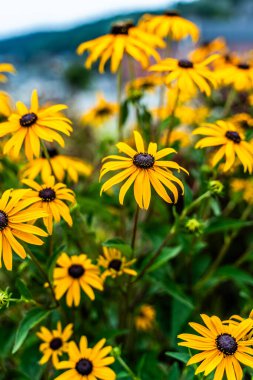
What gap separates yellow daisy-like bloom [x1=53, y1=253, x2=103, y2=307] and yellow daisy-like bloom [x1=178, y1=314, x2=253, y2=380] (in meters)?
0.32

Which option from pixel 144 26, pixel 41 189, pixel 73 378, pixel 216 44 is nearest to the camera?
pixel 73 378

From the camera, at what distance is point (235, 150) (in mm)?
1059

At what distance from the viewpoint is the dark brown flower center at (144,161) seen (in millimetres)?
886

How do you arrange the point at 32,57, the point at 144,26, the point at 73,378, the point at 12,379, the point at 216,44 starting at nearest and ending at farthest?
the point at 73,378 → the point at 12,379 → the point at 144,26 → the point at 216,44 → the point at 32,57

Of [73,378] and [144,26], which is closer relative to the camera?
[73,378]

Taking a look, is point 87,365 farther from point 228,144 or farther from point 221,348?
point 228,144

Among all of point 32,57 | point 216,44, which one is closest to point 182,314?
point 216,44

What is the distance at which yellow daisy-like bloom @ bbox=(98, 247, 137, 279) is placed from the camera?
1.06 meters

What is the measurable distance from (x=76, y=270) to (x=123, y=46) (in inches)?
24.6

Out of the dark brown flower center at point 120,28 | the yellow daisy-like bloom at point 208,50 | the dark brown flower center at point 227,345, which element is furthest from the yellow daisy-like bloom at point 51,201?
the yellow daisy-like bloom at point 208,50

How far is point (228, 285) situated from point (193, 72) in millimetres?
1048

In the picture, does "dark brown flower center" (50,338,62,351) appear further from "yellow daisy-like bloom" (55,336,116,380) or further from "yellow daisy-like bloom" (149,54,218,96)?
"yellow daisy-like bloom" (149,54,218,96)

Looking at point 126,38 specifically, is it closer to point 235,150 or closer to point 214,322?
point 235,150

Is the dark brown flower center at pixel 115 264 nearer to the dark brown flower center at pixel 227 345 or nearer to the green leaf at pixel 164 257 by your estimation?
the green leaf at pixel 164 257
